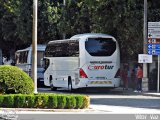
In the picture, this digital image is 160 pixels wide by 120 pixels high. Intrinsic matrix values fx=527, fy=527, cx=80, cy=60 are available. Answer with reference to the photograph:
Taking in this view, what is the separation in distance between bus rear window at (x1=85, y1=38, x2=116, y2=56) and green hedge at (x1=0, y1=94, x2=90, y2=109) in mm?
15482

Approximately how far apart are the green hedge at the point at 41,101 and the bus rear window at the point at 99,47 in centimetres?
1548

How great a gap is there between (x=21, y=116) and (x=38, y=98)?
334 centimetres

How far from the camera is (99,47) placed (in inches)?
1394

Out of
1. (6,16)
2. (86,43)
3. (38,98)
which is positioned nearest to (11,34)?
(6,16)

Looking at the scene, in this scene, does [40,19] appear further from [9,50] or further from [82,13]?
[9,50]

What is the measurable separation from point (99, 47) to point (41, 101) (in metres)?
16.3

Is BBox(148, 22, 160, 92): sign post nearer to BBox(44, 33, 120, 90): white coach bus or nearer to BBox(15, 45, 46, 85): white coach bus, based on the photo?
BBox(44, 33, 120, 90): white coach bus

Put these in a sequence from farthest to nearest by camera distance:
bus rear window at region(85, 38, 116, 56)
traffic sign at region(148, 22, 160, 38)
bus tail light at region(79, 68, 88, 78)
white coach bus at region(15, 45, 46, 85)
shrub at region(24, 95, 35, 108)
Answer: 1. white coach bus at region(15, 45, 46, 85)
2. traffic sign at region(148, 22, 160, 38)
3. bus rear window at region(85, 38, 116, 56)
4. bus tail light at region(79, 68, 88, 78)
5. shrub at region(24, 95, 35, 108)

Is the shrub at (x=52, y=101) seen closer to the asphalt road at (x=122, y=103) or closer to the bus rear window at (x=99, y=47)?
the asphalt road at (x=122, y=103)

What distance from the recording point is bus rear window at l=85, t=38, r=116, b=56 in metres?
35.2

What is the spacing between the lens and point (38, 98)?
19500mm

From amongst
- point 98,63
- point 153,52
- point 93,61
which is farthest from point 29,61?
point 153,52

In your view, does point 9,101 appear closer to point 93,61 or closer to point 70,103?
point 70,103

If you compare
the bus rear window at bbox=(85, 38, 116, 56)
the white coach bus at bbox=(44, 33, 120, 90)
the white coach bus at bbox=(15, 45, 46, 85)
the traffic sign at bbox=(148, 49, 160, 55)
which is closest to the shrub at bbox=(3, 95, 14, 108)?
the white coach bus at bbox=(44, 33, 120, 90)
